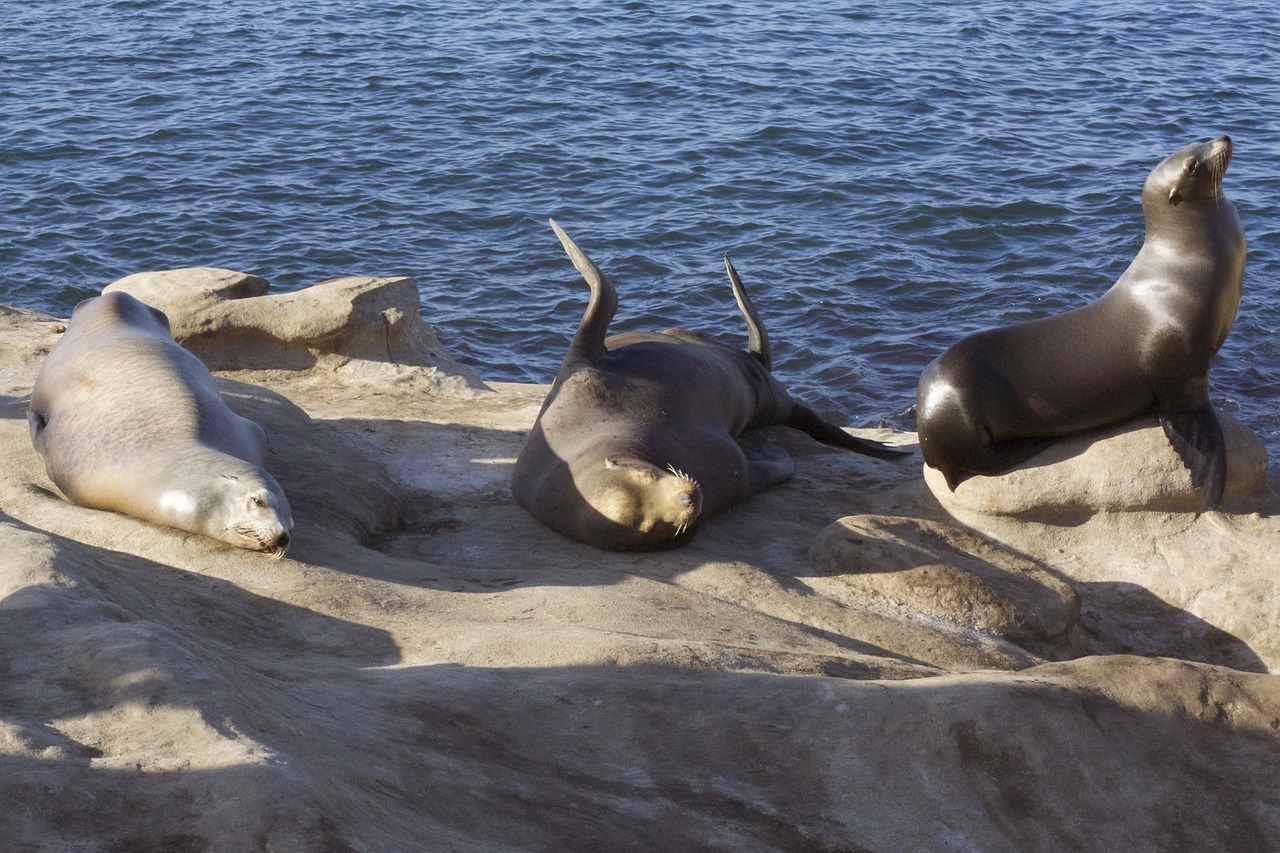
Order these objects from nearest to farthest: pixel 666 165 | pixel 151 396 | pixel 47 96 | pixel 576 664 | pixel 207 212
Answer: pixel 576 664 → pixel 151 396 → pixel 207 212 → pixel 666 165 → pixel 47 96

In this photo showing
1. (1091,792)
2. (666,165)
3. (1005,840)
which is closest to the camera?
(1005,840)

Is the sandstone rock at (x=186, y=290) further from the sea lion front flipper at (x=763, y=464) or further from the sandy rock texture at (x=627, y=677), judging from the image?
the sea lion front flipper at (x=763, y=464)

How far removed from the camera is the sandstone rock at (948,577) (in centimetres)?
533

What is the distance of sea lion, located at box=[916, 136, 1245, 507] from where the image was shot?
5918mm

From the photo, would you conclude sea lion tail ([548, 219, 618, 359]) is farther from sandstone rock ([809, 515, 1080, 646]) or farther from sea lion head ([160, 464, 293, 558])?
sea lion head ([160, 464, 293, 558])

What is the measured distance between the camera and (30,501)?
5453mm

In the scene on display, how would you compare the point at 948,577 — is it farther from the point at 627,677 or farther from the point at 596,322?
the point at 596,322

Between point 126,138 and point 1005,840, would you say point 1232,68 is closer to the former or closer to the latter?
point 126,138

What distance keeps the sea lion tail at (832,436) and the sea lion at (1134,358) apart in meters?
1.24

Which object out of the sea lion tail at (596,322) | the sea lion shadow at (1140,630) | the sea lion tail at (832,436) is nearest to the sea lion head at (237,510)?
the sea lion tail at (596,322)

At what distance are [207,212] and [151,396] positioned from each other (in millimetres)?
7233

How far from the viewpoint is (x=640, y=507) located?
5582 mm

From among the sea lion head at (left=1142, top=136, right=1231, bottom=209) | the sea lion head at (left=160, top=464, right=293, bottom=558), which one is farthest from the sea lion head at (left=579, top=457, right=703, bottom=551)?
the sea lion head at (left=1142, top=136, right=1231, bottom=209)

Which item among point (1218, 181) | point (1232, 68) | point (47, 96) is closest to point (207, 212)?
point (47, 96)
